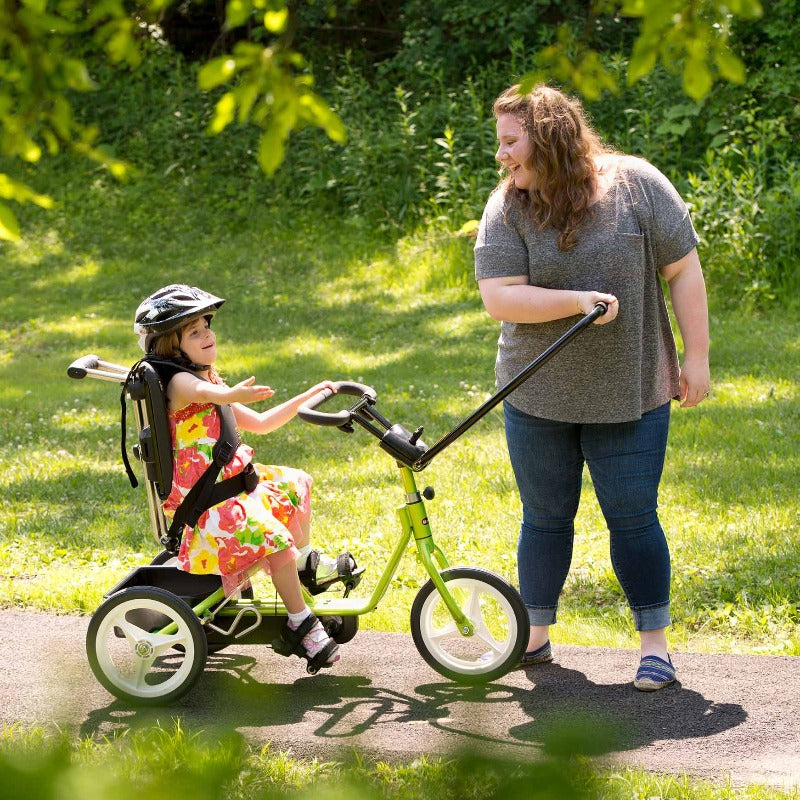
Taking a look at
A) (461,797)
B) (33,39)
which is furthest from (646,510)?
(461,797)

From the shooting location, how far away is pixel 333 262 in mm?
12328

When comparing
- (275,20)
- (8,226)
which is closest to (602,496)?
(275,20)

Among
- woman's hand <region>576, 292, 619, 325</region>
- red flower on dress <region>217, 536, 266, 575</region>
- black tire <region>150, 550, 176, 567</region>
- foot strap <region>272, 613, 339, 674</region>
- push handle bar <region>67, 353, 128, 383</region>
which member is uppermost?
woman's hand <region>576, 292, 619, 325</region>

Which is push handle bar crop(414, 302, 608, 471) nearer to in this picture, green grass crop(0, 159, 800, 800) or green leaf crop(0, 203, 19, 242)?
green grass crop(0, 159, 800, 800)

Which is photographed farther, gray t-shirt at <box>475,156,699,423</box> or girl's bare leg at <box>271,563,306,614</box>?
girl's bare leg at <box>271,563,306,614</box>

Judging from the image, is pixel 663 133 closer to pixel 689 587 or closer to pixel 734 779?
pixel 689 587

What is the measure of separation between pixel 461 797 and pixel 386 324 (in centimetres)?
934

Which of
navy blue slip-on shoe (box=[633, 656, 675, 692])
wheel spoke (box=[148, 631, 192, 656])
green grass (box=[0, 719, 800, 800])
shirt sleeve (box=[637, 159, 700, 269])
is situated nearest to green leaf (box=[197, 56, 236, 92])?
green grass (box=[0, 719, 800, 800])

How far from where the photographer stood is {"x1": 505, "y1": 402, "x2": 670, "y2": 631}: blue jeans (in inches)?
142

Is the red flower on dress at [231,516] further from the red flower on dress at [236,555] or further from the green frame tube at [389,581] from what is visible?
the green frame tube at [389,581]

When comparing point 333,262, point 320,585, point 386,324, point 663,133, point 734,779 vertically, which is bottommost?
point 734,779

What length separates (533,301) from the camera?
3.45 metres

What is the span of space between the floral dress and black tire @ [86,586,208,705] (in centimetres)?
16

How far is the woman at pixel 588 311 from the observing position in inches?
137
